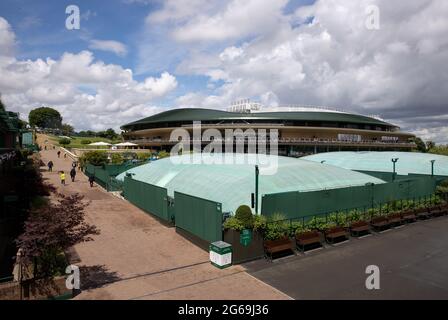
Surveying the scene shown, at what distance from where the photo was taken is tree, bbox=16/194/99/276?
31.7 feet

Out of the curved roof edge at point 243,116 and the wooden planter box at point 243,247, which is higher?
the curved roof edge at point 243,116

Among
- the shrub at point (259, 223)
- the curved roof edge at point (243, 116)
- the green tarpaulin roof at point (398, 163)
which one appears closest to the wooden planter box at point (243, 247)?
the shrub at point (259, 223)

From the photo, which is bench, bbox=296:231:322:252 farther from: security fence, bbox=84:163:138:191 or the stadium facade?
the stadium facade

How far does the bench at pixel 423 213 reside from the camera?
69.7 feet

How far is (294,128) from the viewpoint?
8888 centimetres

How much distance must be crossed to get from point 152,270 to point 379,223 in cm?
1249

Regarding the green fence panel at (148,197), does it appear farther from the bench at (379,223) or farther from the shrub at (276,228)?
the bench at (379,223)

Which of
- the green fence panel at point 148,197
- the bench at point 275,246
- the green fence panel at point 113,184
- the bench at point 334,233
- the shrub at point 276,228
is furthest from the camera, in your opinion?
the green fence panel at point 113,184

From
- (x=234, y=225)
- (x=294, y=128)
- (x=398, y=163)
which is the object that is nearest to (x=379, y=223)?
(x=234, y=225)

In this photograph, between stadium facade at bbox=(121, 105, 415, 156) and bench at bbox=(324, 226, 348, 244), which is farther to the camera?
stadium facade at bbox=(121, 105, 415, 156)

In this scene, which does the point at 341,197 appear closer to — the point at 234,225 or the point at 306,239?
the point at 306,239

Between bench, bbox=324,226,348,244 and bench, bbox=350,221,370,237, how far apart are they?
3.14 ft

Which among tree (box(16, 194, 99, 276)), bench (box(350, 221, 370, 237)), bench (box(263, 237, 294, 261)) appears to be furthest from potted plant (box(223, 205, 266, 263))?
bench (box(350, 221, 370, 237))

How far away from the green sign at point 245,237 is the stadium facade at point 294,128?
7058 centimetres
